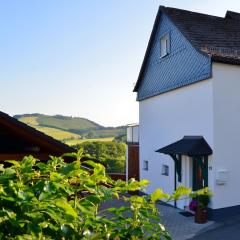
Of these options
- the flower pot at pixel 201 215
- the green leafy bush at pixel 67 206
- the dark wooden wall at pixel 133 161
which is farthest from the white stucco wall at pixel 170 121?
the green leafy bush at pixel 67 206

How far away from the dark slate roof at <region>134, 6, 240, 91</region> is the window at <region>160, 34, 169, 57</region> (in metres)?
0.90

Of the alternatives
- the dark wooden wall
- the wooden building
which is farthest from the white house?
the wooden building

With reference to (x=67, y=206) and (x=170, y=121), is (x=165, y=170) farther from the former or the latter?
(x=67, y=206)

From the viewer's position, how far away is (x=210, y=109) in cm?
1291

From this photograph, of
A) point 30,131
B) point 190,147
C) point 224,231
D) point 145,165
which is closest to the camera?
point 30,131

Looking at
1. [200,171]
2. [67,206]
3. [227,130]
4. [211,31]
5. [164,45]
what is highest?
[211,31]

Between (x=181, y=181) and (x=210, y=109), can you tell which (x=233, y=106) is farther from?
(x=181, y=181)

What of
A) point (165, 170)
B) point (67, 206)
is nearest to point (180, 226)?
point (165, 170)

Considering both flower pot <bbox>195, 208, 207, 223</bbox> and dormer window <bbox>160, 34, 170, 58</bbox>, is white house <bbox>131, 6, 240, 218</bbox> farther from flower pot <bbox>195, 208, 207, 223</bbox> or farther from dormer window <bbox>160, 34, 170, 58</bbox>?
flower pot <bbox>195, 208, 207, 223</bbox>

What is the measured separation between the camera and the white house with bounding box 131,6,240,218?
12.9 m

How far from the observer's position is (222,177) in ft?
42.0

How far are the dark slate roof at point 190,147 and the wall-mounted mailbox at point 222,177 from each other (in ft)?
2.62

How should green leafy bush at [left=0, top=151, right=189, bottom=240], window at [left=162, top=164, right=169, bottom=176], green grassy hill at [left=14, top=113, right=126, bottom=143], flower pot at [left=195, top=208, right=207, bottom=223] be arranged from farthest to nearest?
green grassy hill at [left=14, top=113, right=126, bottom=143], window at [left=162, top=164, right=169, bottom=176], flower pot at [left=195, top=208, right=207, bottom=223], green leafy bush at [left=0, top=151, right=189, bottom=240]

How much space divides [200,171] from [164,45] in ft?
21.9
